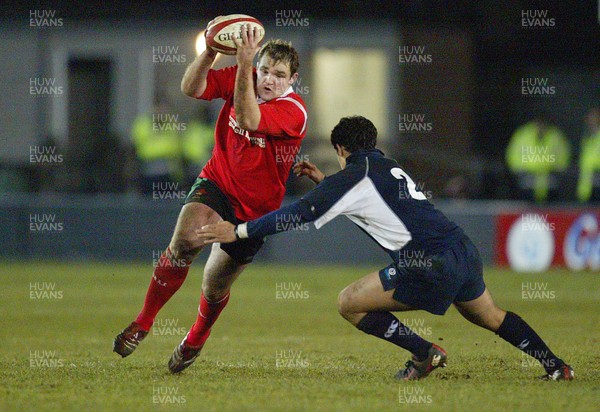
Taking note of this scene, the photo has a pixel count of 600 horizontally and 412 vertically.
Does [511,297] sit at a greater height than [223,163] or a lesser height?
lesser

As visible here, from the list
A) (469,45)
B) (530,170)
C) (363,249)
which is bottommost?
(363,249)

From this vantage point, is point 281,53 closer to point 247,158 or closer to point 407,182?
point 247,158

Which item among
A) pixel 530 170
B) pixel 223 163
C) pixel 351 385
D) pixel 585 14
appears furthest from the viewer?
pixel 585 14

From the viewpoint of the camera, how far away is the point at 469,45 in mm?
20375

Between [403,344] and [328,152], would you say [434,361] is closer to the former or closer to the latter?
[403,344]

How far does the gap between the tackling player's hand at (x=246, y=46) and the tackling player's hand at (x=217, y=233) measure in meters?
1.00

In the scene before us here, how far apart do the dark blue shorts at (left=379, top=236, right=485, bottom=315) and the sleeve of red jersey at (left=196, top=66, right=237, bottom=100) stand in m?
1.70

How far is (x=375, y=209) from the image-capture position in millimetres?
6633

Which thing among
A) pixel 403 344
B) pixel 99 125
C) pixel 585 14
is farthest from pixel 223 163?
pixel 585 14

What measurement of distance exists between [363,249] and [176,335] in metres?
7.09

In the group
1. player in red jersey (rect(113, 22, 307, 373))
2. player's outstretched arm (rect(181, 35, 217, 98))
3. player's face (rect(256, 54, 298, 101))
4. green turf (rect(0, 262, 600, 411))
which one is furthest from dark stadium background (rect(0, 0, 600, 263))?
player's face (rect(256, 54, 298, 101))

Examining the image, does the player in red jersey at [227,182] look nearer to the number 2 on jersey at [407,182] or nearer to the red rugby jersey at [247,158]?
the red rugby jersey at [247,158]

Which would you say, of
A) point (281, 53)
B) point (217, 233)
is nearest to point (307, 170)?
point (281, 53)

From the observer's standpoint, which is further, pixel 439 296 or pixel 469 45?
pixel 469 45
